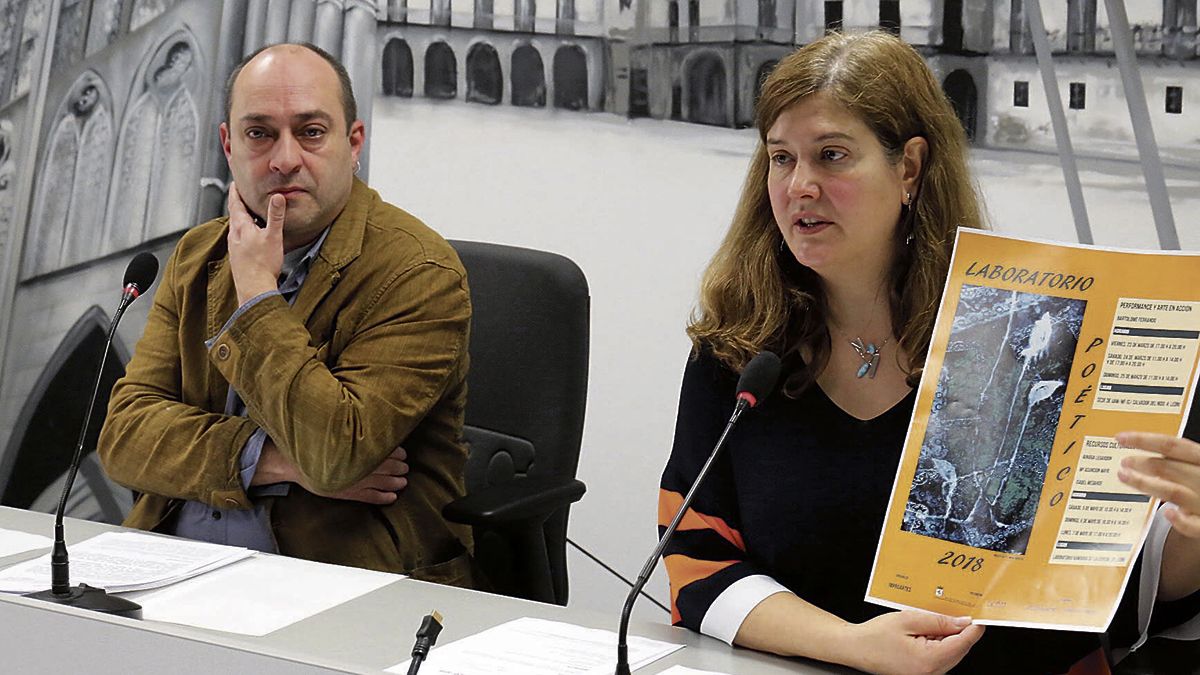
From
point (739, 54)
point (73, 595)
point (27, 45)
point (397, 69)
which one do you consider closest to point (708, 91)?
point (739, 54)

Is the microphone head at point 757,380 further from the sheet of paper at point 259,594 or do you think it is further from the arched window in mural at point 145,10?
the arched window in mural at point 145,10

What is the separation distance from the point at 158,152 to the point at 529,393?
1.79 metres

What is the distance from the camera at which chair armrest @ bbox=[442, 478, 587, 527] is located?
1.98m

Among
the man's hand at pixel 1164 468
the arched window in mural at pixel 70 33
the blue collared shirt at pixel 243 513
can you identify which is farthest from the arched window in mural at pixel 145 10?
the man's hand at pixel 1164 468

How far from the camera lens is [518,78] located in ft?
10.1

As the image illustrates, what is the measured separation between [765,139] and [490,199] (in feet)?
5.20

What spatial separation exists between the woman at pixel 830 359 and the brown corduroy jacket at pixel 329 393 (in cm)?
53

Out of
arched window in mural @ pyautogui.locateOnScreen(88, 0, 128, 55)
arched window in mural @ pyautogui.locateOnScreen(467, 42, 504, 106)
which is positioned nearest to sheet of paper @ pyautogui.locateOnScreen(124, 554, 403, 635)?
arched window in mural @ pyautogui.locateOnScreen(467, 42, 504, 106)

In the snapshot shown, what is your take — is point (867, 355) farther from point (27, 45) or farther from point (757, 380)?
point (27, 45)

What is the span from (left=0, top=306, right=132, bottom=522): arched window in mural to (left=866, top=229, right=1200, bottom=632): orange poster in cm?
276

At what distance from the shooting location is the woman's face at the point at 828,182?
61.7 inches

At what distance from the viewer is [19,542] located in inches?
74.8

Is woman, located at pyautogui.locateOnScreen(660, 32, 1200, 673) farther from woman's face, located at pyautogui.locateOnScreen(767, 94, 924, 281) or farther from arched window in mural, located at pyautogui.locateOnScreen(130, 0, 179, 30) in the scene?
arched window in mural, located at pyautogui.locateOnScreen(130, 0, 179, 30)

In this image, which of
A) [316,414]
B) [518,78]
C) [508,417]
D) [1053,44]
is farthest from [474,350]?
[1053,44]
